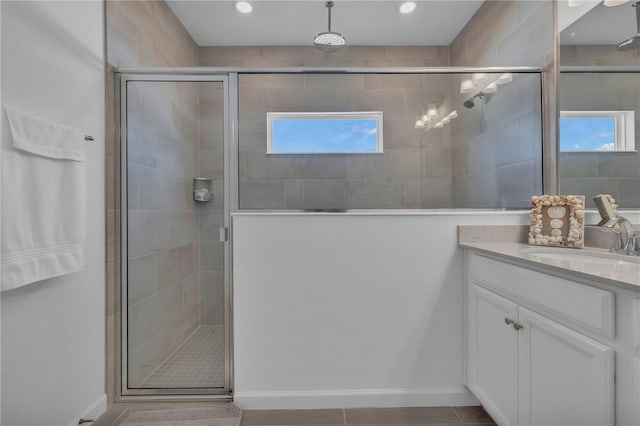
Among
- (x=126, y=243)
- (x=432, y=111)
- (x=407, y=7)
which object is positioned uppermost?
(x=407, y=7)

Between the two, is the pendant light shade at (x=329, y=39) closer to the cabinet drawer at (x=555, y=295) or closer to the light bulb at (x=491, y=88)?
the light bulb at (x=491, y=88)

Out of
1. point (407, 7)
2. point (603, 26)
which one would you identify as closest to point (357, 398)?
point (603, 26)

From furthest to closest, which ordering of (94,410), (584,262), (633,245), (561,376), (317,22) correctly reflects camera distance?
1. (317,22)
2. (94,410)
3. (633,245)
4. (584,262)
5. (561,376)

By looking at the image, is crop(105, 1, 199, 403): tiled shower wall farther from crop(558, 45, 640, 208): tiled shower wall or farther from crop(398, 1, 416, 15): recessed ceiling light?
crop(558, 45, 640, 208): tiled shower wall

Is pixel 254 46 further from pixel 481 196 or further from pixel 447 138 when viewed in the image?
pixel 481 196

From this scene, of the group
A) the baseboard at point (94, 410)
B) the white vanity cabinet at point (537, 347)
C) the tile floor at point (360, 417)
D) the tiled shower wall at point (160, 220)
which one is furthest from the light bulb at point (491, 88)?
the baseboard at point (94, 410)

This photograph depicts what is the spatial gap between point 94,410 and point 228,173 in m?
1.43

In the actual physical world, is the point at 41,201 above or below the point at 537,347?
above

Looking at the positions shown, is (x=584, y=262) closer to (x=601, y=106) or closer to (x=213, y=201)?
(x=601, y=106)

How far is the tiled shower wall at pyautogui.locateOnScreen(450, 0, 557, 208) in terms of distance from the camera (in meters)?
1.96

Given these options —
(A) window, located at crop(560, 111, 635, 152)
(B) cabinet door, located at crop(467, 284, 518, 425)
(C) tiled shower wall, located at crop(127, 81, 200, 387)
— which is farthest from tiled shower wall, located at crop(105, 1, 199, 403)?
(A) window, located at crop(560, 111, 635, 152)

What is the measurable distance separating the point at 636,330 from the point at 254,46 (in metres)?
3.32

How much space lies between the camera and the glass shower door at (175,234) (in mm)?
1963

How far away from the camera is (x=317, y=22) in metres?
2.86
